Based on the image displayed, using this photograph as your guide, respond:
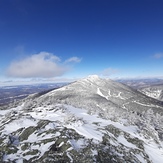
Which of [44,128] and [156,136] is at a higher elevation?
[44,128]

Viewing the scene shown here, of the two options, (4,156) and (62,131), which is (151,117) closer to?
(62,131)

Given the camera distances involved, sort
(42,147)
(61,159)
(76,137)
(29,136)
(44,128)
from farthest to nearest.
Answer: (44,128)
(29,136)
(76,137)
(42,147)
(61,159)

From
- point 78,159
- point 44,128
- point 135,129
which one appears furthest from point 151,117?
point 78,159

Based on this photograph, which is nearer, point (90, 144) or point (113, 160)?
point (113, 160)

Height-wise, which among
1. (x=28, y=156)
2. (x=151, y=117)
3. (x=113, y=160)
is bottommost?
(x=151, y=117)

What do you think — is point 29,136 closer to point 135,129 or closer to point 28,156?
point 28,156

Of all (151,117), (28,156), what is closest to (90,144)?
(28,156)

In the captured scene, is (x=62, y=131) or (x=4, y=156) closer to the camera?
(x=4, y=156)

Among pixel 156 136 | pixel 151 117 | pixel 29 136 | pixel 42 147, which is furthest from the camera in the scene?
pixel 151 117

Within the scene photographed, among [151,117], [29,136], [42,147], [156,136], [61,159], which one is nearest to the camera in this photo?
[61,159]
